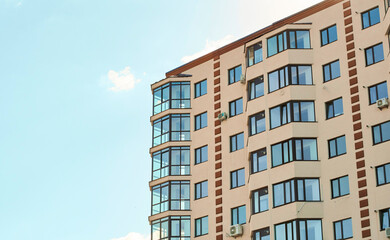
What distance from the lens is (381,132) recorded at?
46344 mm

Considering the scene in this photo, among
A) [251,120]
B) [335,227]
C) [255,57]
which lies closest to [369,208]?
[335,227]

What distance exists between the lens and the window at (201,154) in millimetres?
54531

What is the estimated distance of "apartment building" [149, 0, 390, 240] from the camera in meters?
46.5

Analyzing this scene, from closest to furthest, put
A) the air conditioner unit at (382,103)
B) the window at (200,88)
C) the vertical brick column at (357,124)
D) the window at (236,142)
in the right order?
1. the vertical brick column at (357,124)
2. the air conditioner unit at (382,103)
3. the window at (236,142)
4. the window at (200,88)

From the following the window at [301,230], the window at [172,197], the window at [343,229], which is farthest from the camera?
the window at [172,197]

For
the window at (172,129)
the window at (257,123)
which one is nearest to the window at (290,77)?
the window at (257,123)

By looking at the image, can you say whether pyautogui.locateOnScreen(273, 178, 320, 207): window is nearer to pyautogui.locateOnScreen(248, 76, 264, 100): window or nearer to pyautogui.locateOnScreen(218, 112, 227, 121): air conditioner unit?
pyautogui.locateOnScreen(248, 76, 264, 100): window

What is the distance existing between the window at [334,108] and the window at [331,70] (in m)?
1.62

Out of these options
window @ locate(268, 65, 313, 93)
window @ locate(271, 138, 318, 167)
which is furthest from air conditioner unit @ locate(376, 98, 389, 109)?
window @ locate(268, 65, 313, 93)

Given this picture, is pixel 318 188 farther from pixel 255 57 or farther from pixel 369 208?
pixel 255 57

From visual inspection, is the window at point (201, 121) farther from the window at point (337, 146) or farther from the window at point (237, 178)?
the window at point (337, 146)

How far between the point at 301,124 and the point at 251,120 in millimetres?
4094

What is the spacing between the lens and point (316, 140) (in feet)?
160

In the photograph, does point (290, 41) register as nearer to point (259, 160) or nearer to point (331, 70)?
point (331, 70)
